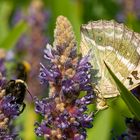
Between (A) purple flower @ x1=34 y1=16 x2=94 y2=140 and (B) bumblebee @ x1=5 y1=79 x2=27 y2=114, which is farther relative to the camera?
(B) bumblebee @ x1=5 y1=79 x2=27 y2=114

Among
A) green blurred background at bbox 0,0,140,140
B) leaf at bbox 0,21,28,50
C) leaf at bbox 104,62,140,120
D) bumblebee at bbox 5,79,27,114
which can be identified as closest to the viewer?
leaf at bbox 104,62,140,120

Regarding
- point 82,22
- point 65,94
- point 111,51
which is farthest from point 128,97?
point 82,22

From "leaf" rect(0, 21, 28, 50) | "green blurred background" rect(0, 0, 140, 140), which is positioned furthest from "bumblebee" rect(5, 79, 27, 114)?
"leaf" rect(0, 21, 28, 50)

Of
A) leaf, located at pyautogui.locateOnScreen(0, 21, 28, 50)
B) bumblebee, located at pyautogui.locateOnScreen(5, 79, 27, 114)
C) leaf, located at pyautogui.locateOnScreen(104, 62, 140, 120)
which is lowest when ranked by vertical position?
leaf, located at pyautogui.locateOnScreen(104, 62, 140, 120)

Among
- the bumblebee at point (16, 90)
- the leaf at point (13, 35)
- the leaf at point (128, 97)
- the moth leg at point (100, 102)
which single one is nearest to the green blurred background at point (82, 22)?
the leaf at point (13, 35)

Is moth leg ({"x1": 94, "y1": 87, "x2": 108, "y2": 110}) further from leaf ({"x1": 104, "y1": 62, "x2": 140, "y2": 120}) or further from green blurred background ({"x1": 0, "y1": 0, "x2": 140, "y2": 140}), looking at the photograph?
leaf ({"x1": 104, "y1": 62, "x2": 140, "y2": 120})

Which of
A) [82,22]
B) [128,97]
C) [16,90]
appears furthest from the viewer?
[82,22]

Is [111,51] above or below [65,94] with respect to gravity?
above

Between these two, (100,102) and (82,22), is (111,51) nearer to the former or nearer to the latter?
(100,102)

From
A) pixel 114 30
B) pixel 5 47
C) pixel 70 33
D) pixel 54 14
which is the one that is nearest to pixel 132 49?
pixel 114 30

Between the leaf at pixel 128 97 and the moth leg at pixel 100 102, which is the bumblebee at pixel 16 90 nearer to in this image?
the moth leg at pixel 100 102
